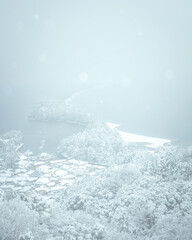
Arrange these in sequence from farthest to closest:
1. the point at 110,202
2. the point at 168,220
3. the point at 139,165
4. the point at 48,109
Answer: the point at 48,109 < the point at 139,165 < the point at 110,202 < the point at 168,220

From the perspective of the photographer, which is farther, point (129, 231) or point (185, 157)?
point (185, 157)

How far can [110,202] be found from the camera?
1786cm

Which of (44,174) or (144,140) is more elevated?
(144,140)

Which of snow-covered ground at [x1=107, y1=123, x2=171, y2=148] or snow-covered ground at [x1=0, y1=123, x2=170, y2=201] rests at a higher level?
snow-covered ground at [x1=107, y1=123, x2=171, y2=148]

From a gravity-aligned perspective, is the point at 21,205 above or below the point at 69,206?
above

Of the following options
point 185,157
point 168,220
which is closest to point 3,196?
point 168,220

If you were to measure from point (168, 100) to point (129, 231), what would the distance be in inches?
2977

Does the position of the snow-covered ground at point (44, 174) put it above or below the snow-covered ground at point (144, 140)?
below

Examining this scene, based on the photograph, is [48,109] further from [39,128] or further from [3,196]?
[3,196]

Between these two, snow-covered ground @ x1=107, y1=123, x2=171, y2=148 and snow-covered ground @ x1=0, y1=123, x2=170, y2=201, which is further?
snow-covered ground @ x1=107, y1=123, x2=171, y2=148

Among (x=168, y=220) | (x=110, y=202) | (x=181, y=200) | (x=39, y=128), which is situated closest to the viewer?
(x=168, y=220)

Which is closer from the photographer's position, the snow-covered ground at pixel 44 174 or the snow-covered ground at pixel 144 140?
the snow-covered ground at pixel 44 174

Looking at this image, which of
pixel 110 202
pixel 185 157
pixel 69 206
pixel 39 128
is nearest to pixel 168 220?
pixel 110 202

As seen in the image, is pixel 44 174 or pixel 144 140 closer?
pixel 44 174
